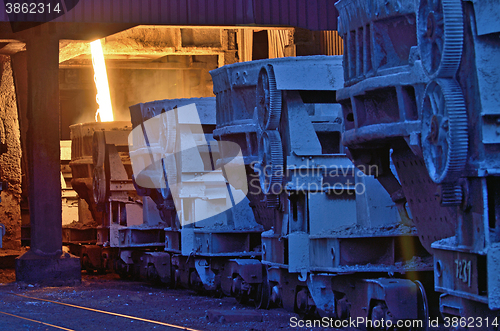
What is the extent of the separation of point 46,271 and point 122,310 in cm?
350

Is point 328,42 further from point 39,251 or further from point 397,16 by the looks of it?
point 397,16

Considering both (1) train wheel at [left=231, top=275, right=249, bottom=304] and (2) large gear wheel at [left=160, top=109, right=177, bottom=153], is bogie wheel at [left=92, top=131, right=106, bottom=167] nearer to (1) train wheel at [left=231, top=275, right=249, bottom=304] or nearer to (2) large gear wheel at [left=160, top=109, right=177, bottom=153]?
(2) large gear wheel at [left=160, top=109, right=177, bottom=153]

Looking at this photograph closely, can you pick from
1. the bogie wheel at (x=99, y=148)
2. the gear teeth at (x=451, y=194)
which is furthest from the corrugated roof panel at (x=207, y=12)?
the gear teeth at (x=451, y=194)

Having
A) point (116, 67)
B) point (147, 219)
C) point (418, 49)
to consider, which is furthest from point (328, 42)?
point (418, 49)

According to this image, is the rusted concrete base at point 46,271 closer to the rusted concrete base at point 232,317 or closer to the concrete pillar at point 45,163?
the concrete pillar at point 45,163

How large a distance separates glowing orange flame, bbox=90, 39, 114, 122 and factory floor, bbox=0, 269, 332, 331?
9110 millimetres

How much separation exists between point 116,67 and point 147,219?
470 inches

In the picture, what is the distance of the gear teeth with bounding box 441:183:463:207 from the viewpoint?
452 centimetres

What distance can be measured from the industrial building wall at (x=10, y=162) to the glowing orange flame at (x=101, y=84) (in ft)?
9.74

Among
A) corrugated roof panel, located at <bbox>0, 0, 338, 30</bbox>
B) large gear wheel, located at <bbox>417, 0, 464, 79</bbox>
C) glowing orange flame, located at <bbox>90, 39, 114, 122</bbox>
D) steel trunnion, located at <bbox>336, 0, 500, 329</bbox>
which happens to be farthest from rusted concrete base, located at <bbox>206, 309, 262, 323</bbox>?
glowing orange flame, located at <bbox>90, 39, 114, 122</bbox>

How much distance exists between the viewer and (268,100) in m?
7.97

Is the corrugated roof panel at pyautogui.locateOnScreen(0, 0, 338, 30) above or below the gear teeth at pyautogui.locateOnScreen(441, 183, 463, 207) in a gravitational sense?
above

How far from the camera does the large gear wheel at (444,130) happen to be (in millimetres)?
4395

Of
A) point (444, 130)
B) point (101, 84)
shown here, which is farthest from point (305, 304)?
point (101, 84)
